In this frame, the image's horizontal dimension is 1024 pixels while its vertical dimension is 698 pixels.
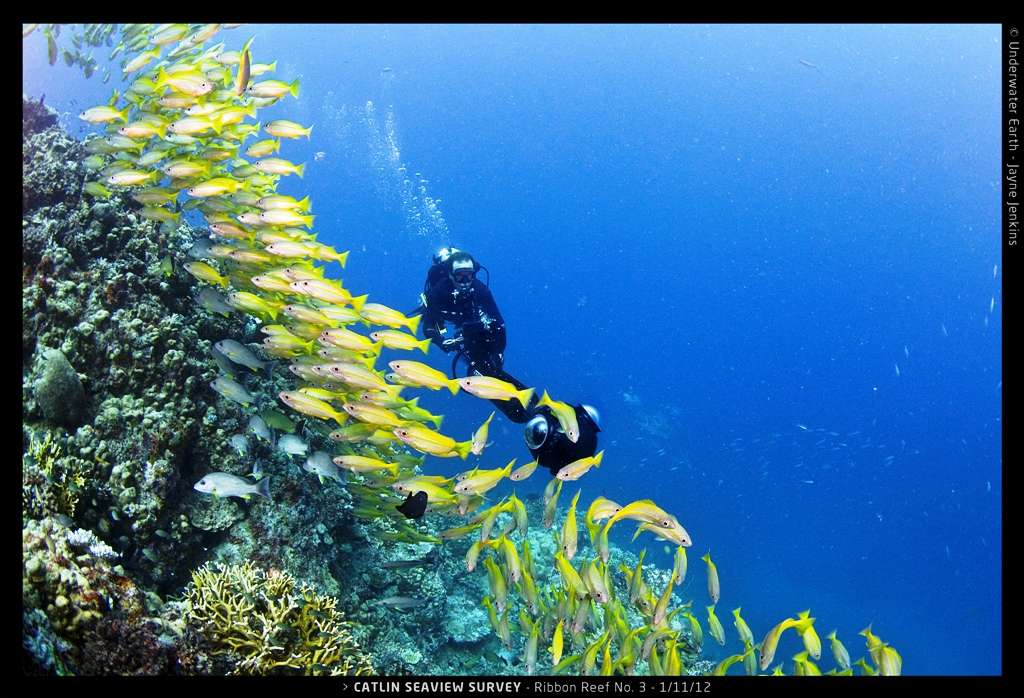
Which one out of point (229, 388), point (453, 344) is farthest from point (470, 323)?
point (229, 388)

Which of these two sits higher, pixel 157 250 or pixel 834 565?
pixel 834 565

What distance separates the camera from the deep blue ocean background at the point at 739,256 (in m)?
44.0

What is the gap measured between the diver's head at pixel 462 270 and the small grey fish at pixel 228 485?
13.5ft

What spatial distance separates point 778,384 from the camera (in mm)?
69250

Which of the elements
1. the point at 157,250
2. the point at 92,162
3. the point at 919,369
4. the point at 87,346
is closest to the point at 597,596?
the point at 87,346

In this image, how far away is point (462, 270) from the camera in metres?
7.41

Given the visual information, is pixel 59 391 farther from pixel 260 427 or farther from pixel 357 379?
pixel 357 379

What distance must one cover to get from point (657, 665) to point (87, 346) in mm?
5955

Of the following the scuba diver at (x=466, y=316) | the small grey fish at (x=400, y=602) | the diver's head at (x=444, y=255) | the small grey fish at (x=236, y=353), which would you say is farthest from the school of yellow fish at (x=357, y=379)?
the diver's head at (x=444, y=255)

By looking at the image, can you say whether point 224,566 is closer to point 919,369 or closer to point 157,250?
point 157,250

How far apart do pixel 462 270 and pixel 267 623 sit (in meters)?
4.91

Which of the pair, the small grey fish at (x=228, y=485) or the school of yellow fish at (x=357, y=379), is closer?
the small grey fish at (x=228, y=485)

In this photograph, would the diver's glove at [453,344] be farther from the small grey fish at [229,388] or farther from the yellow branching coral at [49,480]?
the yellow branching coral at [49,480]

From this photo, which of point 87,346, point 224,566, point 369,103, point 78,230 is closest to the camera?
point 224,566
